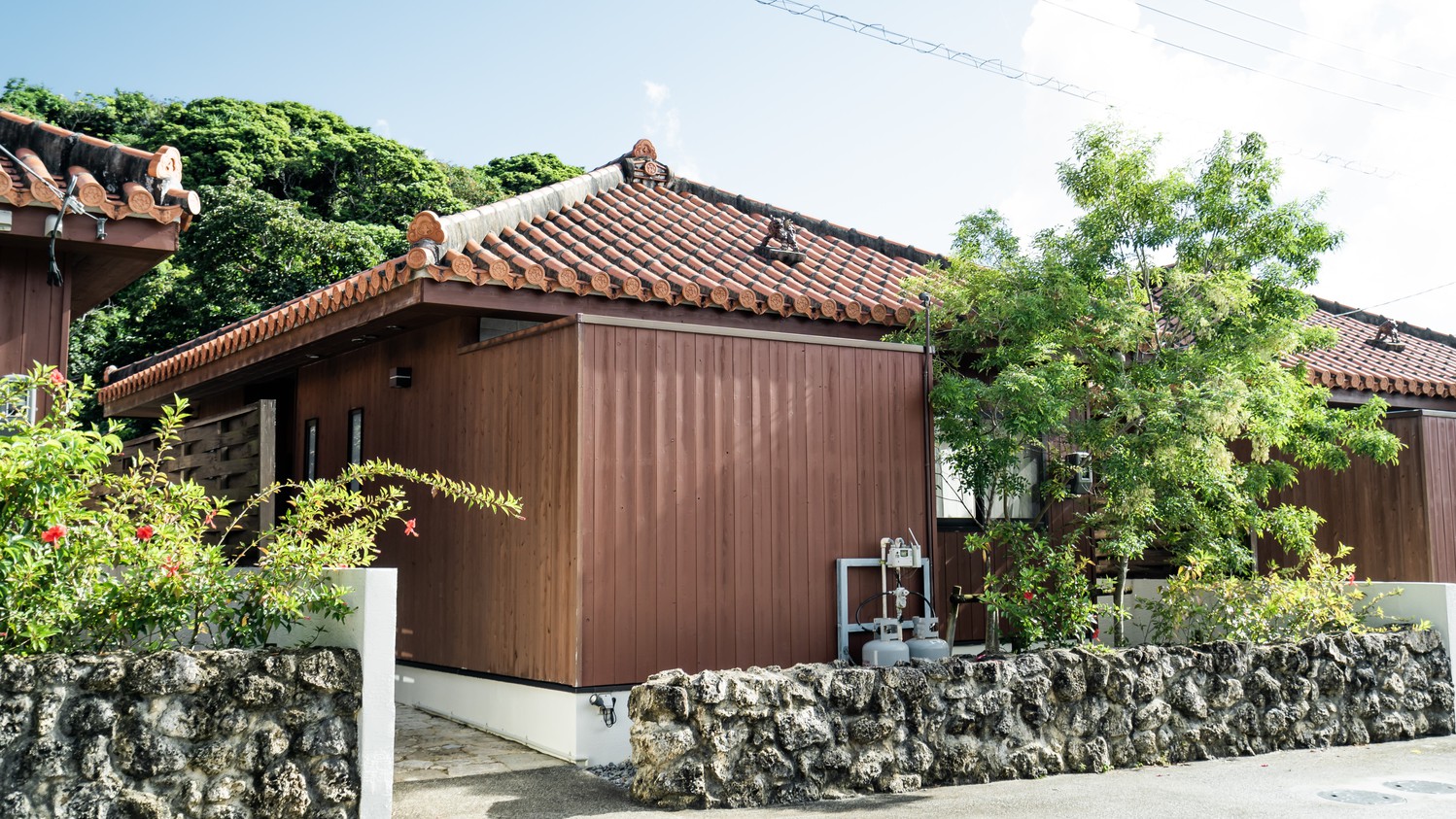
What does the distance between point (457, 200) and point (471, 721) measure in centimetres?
2171

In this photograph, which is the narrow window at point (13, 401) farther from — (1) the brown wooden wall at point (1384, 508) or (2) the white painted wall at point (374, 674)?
(1) the brown wooden wall at point (1384, 508)

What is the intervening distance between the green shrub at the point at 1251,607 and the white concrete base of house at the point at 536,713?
3.90 meters

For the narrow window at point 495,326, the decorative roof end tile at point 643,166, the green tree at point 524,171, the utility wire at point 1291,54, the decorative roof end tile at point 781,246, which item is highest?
the green tree at point 524,171

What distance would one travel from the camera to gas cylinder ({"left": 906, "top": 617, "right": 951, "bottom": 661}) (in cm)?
784

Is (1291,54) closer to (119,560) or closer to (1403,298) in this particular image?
(1403,298)

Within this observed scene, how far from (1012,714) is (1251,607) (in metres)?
2.40

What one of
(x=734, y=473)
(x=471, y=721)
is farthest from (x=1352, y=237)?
(x=471, y=721)

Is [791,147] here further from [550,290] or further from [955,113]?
[550,290]

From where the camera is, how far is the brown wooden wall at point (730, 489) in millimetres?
7176

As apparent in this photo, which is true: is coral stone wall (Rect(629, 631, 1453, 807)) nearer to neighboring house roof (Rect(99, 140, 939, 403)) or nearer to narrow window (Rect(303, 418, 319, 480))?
neighboring house roof (Rect(99, 140, 939, 403))

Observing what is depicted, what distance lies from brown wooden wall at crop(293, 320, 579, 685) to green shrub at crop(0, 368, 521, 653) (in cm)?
166

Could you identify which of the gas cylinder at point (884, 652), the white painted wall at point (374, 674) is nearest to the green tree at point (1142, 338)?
the gas cylinder at point (884, 652)

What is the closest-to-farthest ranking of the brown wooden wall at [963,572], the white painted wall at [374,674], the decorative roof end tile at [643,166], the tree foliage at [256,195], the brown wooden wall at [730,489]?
the white painted wall at [374,674], the brown wooden wall at [730,489], the brown wooden wall at [963,572], the decorative roof end tile at [643,166], the tree foliage at [256,195]

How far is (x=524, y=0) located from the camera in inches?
466
